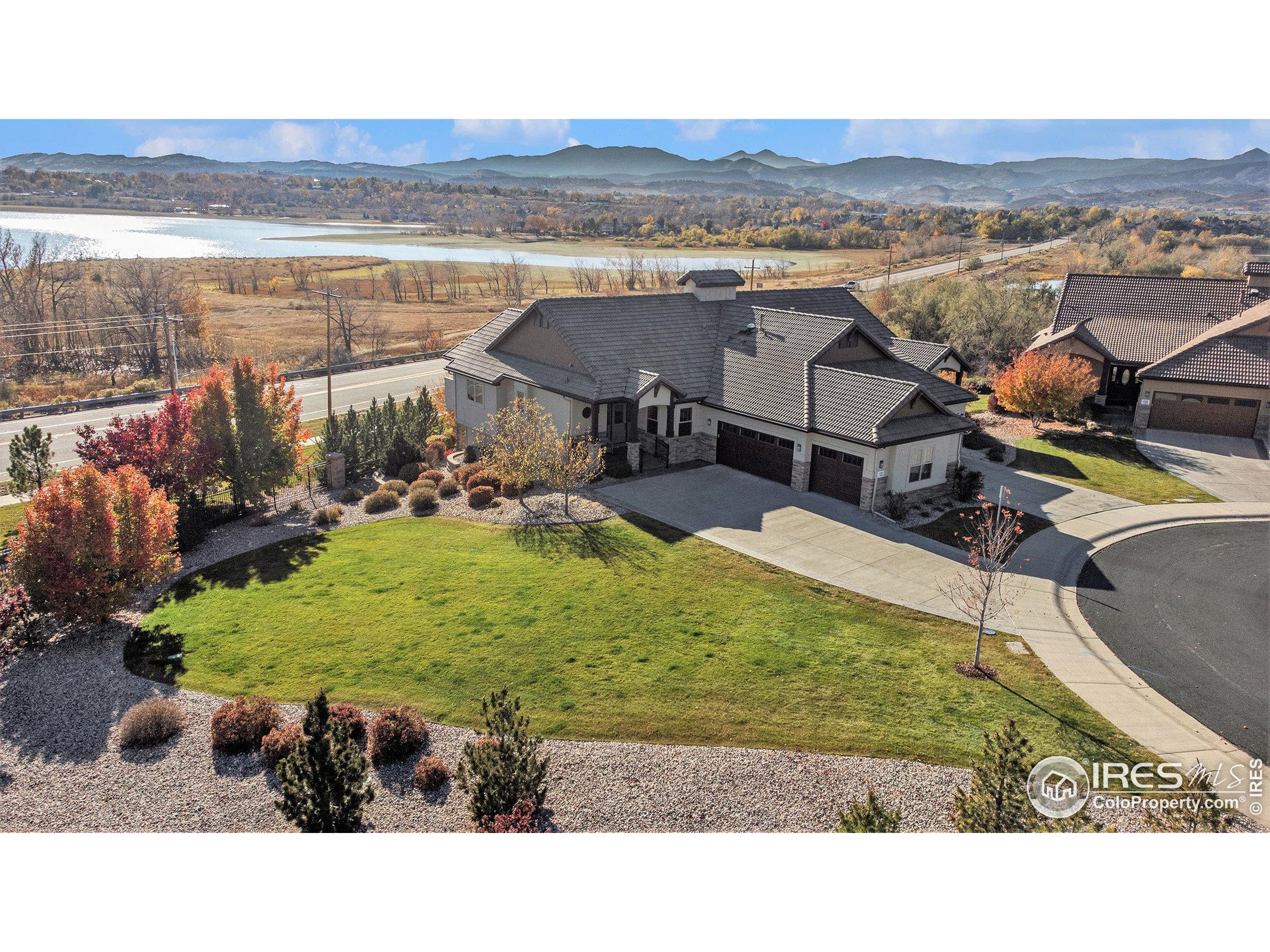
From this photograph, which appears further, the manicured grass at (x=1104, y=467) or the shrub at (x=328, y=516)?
the manicured grass at (x=1104, y=467)

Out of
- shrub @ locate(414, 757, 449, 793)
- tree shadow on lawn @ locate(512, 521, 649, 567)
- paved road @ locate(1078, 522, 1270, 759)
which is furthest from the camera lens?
tree shadow on lawn @ locate(512, 521, 649, 567)

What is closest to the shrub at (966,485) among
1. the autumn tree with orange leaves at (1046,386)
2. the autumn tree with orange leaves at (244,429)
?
the autumn tree with orange leaves at (1046,386)

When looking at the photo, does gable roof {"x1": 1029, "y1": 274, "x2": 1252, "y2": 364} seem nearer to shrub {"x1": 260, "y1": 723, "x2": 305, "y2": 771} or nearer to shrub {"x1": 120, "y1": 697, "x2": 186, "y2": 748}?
shrub {"x1": 260, "y1": 723, "x2": 305, "y2": 771}

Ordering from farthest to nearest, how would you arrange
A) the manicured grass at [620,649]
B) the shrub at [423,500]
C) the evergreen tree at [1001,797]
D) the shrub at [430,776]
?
the shrub at [423,500]
the manicured grass at [620,649]
the shrub at [430,776]
the evergreen tree at [1001,797]

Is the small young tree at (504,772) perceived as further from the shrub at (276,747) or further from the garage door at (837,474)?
the garage door at (837,474)

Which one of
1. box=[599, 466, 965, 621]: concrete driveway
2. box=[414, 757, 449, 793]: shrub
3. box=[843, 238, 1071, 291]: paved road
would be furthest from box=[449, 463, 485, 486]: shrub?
box=[843, 238, 1071, 291]: paved road

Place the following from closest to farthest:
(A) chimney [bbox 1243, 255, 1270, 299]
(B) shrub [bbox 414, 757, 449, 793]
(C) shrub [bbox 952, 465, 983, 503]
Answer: (B) shrub [bbox 414, 757, 449, 793]
(C) shrub [bbox 952, 465, 983, 503]
(A) chimney [bbox 1243, 255, 1270, 299]

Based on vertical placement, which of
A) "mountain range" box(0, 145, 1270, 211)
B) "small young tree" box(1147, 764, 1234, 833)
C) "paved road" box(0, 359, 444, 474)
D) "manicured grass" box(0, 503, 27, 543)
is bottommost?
"paved road" box(0, 359, 444, 474)

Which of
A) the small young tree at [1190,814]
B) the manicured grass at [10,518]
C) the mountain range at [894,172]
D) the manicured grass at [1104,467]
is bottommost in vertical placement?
the manicured grass at [10,518]

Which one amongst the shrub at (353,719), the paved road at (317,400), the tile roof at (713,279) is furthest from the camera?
the paved road at (317,400)
